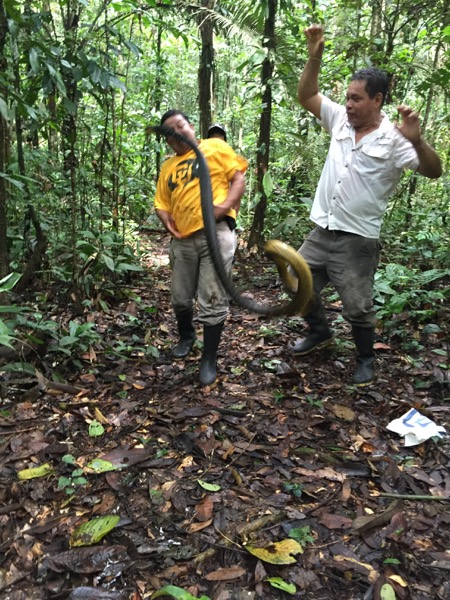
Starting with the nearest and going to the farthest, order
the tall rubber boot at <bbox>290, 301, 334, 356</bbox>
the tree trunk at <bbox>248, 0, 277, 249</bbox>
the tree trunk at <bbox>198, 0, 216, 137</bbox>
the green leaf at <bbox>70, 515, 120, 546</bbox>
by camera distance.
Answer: the green leaf at <bbox>70, 515, 120, 546</bbox>, the tall rubber boot at <bbox>290, 301, 334, 356</bbox>, the tree trunk at <bbox>248, 0, 277, 249</bbox>, the tree trunk at <bbox>198, 0, 216, 137</bbox>

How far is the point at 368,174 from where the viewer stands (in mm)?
3059

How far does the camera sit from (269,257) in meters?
3.02

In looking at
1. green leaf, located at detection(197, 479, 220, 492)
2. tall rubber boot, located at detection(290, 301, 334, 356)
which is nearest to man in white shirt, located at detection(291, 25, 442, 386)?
tall rubber boot, located at detection(290, 301, 334, 356)

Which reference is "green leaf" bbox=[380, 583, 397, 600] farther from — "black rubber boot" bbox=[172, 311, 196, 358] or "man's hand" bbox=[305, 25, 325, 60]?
"man's hand" bbox=[305, 25, 325, 60]

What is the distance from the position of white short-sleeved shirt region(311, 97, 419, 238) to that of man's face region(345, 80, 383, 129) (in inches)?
3.5

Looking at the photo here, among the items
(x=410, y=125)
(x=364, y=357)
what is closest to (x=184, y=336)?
(x=364, y=357)

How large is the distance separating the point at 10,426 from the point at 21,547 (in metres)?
0.91

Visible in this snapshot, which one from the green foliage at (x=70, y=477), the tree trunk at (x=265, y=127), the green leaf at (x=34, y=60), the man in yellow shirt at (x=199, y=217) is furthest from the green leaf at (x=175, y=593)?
the tree trunk at (x=265, y=127)

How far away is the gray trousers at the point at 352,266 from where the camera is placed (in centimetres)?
323

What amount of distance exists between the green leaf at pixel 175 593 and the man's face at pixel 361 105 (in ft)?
9.02

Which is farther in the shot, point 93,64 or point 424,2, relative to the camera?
point 424,2

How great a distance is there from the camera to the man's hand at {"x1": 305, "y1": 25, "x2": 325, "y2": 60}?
2954 mm

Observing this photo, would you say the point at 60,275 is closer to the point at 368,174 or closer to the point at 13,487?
the point at 13,487

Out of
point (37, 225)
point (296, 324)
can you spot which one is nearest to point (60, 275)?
point (37, 225)
